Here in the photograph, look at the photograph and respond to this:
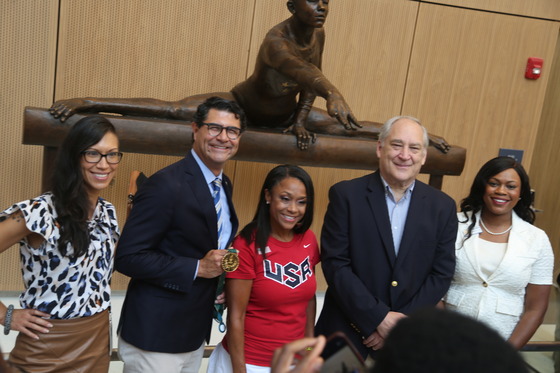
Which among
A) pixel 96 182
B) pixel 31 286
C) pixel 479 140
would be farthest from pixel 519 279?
pixel 479 140

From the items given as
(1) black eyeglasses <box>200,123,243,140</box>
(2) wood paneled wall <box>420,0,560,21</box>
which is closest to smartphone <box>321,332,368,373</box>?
(1) black eyeglasses <box>200,123,243,140</box>

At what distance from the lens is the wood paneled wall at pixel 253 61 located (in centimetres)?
408

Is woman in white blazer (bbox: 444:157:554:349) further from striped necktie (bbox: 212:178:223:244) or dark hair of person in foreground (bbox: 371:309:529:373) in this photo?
dark hair of person in foreground (bbox: 371:309:529:373)

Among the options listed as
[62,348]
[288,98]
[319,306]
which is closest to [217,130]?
[62,348]

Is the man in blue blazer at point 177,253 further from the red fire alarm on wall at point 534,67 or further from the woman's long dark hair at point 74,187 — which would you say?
the red fire alarm on wall at point 534,67

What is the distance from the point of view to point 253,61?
4.55m

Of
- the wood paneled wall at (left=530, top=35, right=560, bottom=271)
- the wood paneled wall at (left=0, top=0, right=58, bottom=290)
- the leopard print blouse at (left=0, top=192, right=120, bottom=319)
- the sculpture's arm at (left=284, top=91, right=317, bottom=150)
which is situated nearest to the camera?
the leopard print blouse at (left=0, top=192, right=120, bottom=319)

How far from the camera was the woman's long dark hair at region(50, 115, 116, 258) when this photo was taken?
5.62 ft

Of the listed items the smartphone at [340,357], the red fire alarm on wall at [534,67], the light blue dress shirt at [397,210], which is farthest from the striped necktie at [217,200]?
the red fire alarm on wall at [534,67]

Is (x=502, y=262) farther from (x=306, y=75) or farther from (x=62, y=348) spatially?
(x=62, y=348)

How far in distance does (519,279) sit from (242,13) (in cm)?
308

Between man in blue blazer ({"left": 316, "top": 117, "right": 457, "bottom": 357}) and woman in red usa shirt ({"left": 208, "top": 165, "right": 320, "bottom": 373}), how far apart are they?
117 mm

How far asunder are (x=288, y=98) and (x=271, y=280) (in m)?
1.79

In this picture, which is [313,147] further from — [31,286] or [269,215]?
[31,286]
